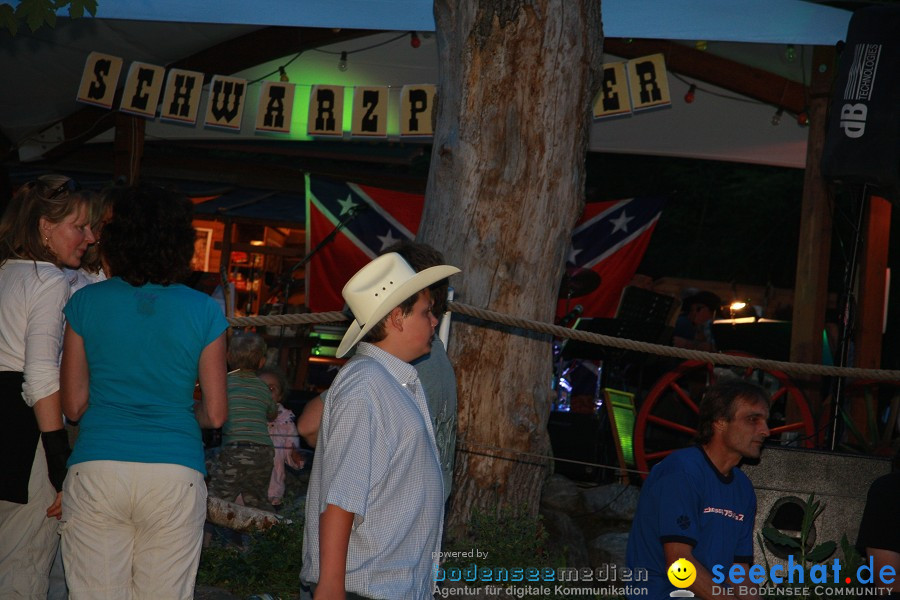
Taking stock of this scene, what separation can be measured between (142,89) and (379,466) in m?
7.12

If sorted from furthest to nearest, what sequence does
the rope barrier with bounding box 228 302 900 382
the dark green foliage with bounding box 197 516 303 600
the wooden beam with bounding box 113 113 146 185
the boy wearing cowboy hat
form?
the wooden beam with bounding box 113 113 146 185 < the dark green foliage with bounding box 197 516 303 600 < the rope barrier with bounding box 228 302 900 382 < the boy wearing cowboy hat

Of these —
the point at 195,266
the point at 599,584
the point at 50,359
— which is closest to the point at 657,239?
the point at 195,266

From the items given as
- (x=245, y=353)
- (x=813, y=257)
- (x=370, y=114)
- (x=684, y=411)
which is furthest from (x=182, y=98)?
(x=813, y=257)

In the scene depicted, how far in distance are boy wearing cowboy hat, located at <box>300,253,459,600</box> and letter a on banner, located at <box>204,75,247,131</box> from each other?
259 inches

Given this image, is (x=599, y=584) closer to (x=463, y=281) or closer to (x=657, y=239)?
(x=463, y=281)

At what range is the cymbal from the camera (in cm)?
1042

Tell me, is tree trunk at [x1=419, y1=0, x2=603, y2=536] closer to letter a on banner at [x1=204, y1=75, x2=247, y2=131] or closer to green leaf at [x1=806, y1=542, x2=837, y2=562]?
green leaf at [x1=806, y1=542, x2=837, y2=562]

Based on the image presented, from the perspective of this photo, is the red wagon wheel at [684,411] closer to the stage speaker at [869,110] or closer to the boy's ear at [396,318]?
the stage speaker at [869,110]

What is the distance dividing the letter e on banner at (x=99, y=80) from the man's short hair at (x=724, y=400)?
20.2 ft

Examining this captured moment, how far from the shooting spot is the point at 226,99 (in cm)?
883

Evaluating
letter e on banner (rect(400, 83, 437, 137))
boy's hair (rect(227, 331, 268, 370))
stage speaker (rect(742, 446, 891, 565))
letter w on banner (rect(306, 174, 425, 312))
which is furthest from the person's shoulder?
letter w on banner (rect(306, 174, 425, 312))

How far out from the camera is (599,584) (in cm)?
578

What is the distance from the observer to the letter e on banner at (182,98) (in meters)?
8.71

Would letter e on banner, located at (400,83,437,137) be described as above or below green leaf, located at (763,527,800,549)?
above
